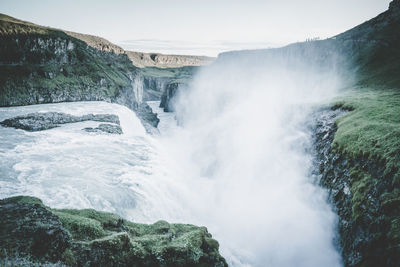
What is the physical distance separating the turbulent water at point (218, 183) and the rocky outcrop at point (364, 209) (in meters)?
1.36

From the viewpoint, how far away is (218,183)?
2980 cm

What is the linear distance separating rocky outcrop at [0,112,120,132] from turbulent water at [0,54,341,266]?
1796 millimetres

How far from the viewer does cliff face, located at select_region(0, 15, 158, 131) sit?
52344mm

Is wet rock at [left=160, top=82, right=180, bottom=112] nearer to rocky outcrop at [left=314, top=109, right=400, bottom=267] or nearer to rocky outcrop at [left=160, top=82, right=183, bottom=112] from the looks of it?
rocky outcrop at [left=160, top=82, right=183, bottom=112]

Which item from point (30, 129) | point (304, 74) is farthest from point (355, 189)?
point (304, 74)

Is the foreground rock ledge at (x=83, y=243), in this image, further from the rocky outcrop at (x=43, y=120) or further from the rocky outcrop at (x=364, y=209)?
the rocky outcrop at (x=43, y=120)

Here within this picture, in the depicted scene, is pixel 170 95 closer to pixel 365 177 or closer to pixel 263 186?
pixel 263 186

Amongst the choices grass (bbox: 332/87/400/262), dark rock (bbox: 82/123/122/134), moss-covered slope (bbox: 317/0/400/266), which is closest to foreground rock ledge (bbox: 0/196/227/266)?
moss-covered slope (bbox: 317/0/400/266)

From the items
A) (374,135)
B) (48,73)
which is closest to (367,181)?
(374,135)

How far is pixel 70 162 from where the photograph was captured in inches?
807

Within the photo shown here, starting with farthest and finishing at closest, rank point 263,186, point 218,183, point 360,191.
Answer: point 218,183, point 263,186, point 360,191

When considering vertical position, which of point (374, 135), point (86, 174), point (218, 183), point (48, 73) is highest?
point (48, 73)

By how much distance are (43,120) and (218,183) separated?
109 feet

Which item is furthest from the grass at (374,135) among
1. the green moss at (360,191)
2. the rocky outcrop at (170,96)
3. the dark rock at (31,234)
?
the rocky outcrop at (170,96)
